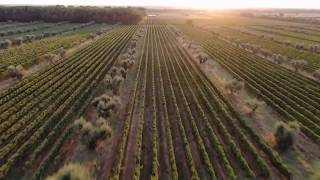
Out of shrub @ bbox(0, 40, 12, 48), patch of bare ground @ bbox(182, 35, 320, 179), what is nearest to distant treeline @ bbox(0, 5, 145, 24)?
shrub @ bbox(0, 40, 12, 48)

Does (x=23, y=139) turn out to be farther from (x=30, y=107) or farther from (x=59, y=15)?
(x=59, y=15)

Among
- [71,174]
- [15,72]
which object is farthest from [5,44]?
[71,174]

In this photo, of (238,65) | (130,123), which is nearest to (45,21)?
(238,65)

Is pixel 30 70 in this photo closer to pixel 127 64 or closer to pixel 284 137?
pixel 127 64

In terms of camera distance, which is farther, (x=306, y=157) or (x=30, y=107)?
(x=30, y=107)

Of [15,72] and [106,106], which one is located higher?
[106,106]
